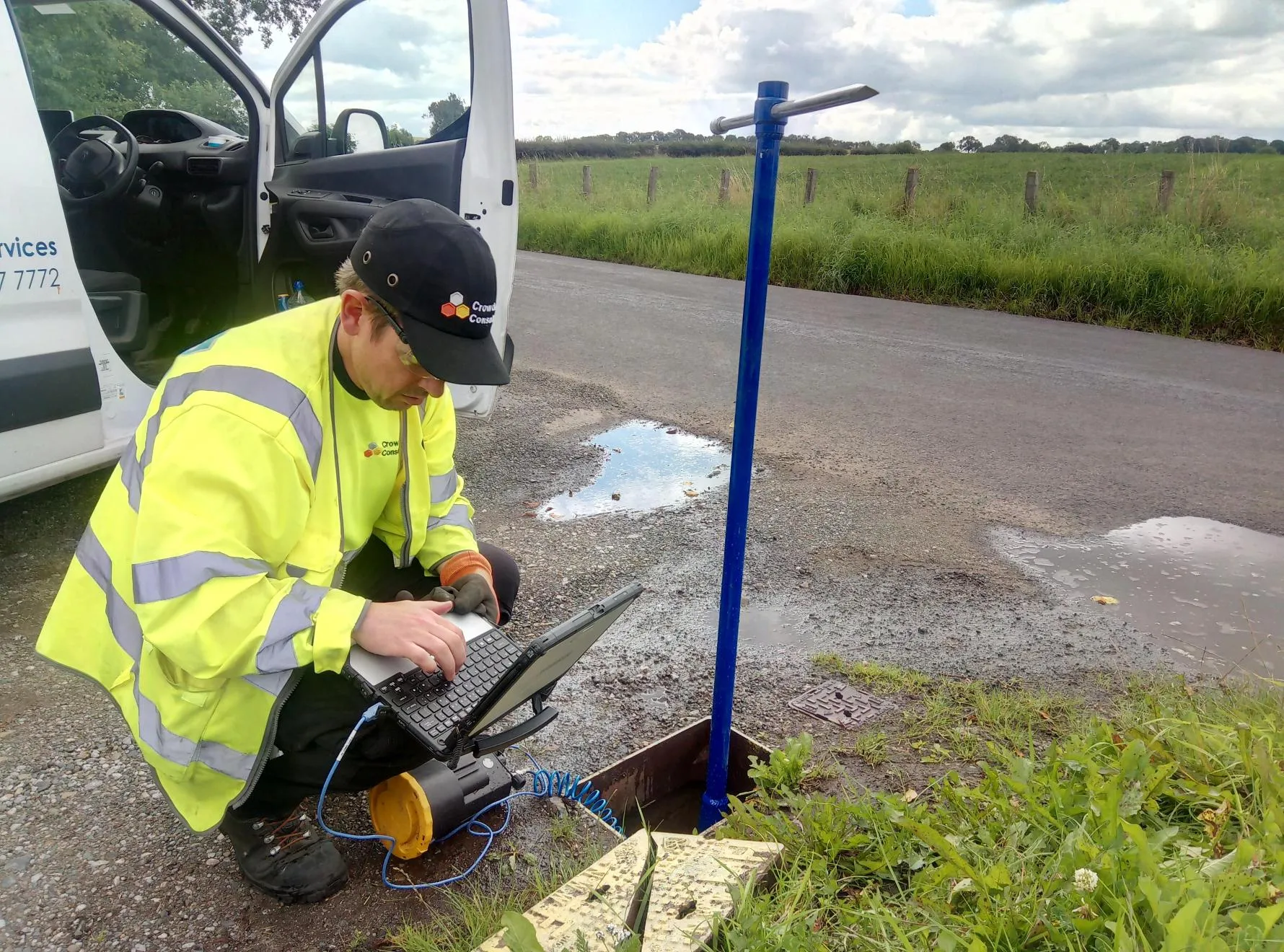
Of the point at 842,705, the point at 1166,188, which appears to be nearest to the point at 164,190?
the point at 842,705

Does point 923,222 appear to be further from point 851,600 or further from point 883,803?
point 883,803

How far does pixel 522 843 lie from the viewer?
2.29m

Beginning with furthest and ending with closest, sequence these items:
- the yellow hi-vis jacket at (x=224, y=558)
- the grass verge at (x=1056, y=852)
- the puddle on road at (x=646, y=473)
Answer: the puddle on road at (x=646, y=473)
the yellow hi-vis jacket at (x=224, y=558)
the grass verge at (x=1056, y=852)

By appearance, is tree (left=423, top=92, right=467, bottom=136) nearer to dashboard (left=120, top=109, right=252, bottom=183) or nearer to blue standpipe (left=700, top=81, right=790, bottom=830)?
dashboard (left=120, top=109, right=252, bottom=183)

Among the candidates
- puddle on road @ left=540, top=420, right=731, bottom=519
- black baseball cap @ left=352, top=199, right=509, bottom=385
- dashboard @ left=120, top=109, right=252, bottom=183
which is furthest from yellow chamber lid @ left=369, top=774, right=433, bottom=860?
dashboard @ left=120, top=109, right=252, bottom=183

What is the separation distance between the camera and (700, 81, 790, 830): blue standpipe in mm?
1997

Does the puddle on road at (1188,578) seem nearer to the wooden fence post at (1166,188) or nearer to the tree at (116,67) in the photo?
the tree at (116,67)

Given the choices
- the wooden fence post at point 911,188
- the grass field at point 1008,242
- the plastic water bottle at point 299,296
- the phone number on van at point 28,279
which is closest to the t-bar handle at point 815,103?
the phone number on van at point 28,279

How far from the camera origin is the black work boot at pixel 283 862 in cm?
207

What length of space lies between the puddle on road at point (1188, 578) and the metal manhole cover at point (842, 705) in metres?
1.16

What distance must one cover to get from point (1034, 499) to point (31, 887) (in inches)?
162

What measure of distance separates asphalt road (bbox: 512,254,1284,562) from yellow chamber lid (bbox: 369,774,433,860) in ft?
8.12

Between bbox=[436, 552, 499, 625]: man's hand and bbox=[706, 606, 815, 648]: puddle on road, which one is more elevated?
bbox=[436, 552, 499, 625]: man's hand

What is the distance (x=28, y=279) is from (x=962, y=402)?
201 inches
